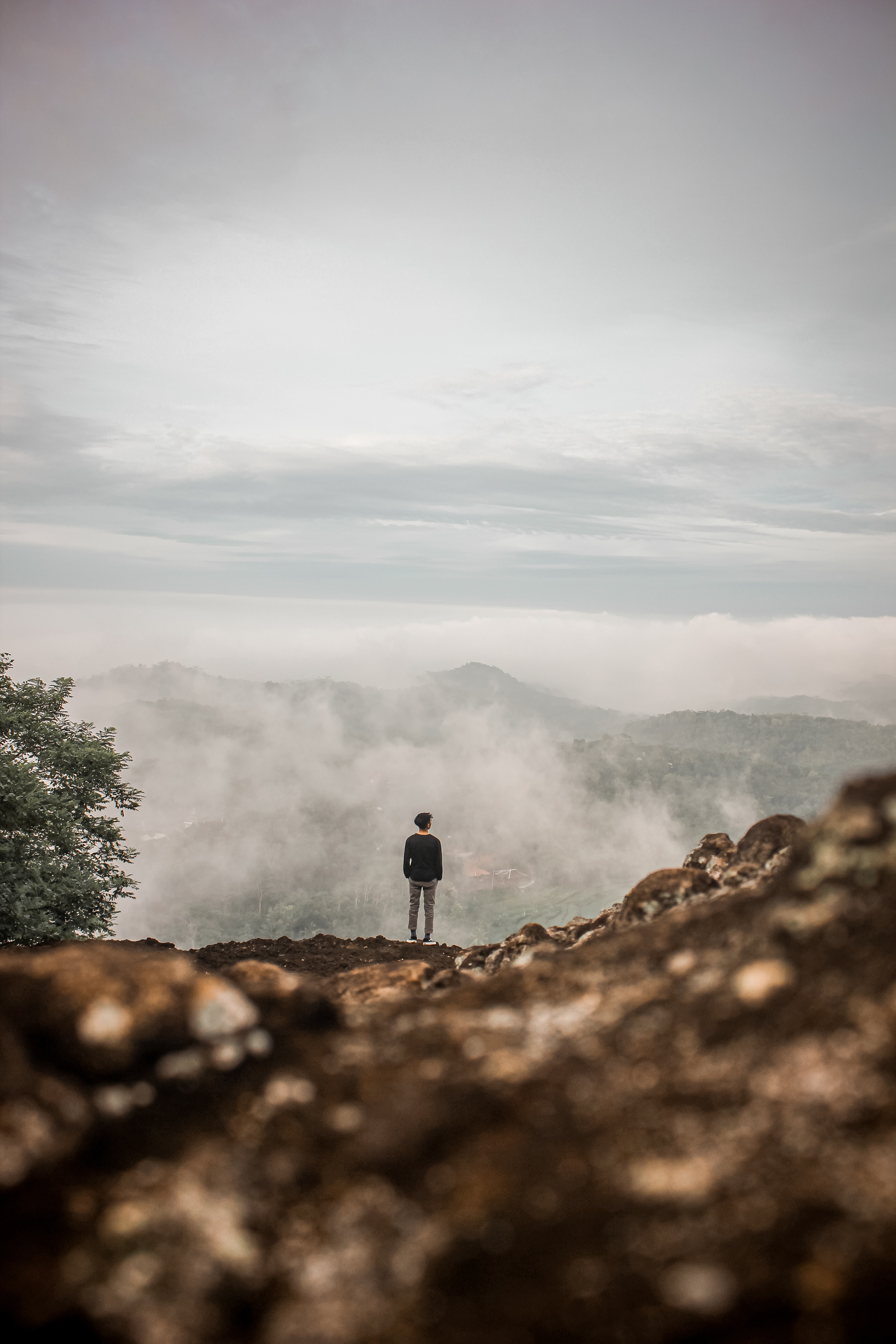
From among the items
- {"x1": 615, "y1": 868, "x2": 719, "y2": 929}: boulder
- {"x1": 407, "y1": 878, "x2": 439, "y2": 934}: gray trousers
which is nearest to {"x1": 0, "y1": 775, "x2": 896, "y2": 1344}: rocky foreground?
{"x1": 615, "y1": 868, "x2": 719, "y2": 929}: boulder

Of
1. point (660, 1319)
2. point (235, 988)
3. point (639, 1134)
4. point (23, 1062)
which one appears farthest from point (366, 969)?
point (660, 1319)

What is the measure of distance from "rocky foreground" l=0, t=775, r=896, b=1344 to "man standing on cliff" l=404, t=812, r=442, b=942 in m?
12.9

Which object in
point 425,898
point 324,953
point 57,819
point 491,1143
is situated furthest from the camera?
point 57,819

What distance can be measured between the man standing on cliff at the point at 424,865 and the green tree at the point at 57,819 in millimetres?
10129

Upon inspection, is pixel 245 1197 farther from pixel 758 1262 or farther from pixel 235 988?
pixel 758 1262

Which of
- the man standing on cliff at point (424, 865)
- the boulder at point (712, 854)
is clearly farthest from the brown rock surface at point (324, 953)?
the boulder at point (712, 854)

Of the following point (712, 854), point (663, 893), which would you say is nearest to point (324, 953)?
point (712, 854)

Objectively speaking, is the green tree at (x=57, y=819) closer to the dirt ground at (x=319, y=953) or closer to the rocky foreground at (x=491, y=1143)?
the dirt ground at (x=319, y=953)

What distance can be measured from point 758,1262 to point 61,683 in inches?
1145

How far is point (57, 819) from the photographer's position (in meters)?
21.8

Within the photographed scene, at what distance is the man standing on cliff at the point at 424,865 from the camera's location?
18.7 meters

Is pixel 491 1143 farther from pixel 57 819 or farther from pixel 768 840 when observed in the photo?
pixel 57 819

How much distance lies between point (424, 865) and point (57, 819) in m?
12.2

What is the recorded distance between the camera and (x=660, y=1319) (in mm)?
2992
